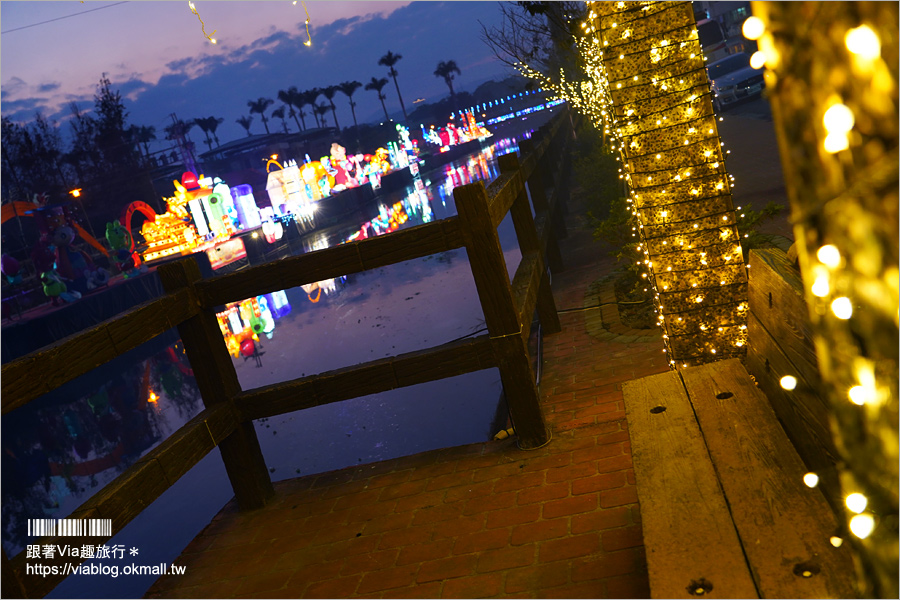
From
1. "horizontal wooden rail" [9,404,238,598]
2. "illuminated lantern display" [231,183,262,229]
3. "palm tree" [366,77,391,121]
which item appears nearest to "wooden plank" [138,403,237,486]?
"horizontal wooden rail" [9,404,238,598]

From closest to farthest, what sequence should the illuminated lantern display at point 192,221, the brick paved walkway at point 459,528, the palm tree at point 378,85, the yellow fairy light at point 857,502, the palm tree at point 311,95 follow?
the yellow fairy light at point 857,502 < the brick paved walkway at point 459,528 < the illuminated lantern display at point 192,221 < the palm tree at point 311,95 < the palm tree at point 378,85

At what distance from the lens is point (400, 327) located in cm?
860

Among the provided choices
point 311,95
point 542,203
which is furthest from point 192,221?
point 311,95

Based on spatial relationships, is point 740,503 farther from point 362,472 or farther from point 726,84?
point 726,84

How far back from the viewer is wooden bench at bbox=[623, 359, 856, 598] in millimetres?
1478

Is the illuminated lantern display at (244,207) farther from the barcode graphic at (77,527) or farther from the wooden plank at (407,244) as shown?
the barcode graphic at (77,527)

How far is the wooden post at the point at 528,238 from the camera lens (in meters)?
5.53

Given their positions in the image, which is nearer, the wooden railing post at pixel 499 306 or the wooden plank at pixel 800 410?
the wooden plank at pixel 800 410

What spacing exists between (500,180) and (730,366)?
256cm

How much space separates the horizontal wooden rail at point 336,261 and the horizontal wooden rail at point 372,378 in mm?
541

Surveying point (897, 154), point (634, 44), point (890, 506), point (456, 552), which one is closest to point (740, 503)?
point (890, 506)

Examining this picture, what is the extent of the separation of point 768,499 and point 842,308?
1.06m

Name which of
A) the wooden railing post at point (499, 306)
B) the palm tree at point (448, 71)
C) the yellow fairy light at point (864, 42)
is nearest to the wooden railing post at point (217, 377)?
the wooden railing post at point (499, 306)

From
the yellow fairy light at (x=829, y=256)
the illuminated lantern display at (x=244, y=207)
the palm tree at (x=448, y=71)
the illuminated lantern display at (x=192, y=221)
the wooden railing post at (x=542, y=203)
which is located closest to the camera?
the yellow fairy light at (x=829, y=256)
